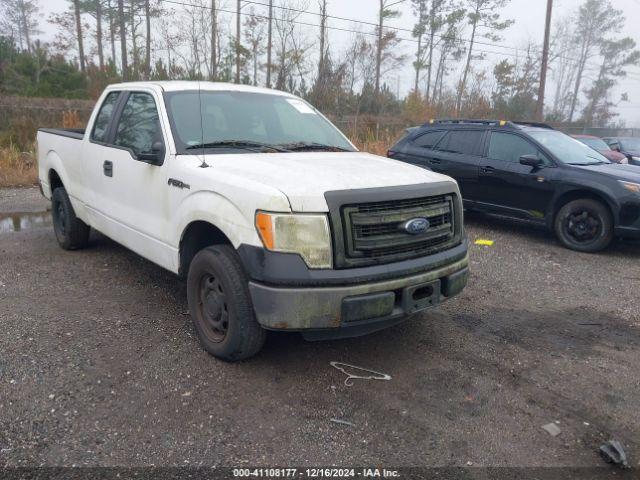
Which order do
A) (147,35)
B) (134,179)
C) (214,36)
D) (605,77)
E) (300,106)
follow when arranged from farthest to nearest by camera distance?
1. (605,77)
2. (147,35)
3. (214,36)
4. (300,106)
5. (134,179)

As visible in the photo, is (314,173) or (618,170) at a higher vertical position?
(314,173)

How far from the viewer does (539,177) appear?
712 centimetres

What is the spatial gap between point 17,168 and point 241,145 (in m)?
9.85

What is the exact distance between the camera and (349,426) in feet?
9.46

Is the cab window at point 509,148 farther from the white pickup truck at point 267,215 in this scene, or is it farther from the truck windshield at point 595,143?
the truck windshield at point 595,143

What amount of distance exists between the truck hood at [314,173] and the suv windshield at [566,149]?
4.35 m

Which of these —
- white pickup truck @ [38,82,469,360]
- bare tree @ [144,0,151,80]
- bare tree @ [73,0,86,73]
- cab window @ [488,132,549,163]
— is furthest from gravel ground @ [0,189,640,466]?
bare tree @ [73,0,86,73]

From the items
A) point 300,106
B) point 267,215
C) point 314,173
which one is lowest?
point 267,215

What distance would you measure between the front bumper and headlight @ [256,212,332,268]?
20 centimetres

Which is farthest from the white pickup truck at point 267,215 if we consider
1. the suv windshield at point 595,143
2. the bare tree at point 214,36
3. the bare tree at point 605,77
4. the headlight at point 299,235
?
the bare tree at point 605,77

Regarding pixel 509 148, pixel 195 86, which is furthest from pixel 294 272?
pixel 509 148

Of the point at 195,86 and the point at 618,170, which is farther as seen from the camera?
A: the point at 618,170

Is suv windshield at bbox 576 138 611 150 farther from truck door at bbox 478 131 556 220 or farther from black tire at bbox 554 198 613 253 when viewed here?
black tire at bbox 554 198 613 253

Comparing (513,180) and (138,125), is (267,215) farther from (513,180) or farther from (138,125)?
(513,180)
